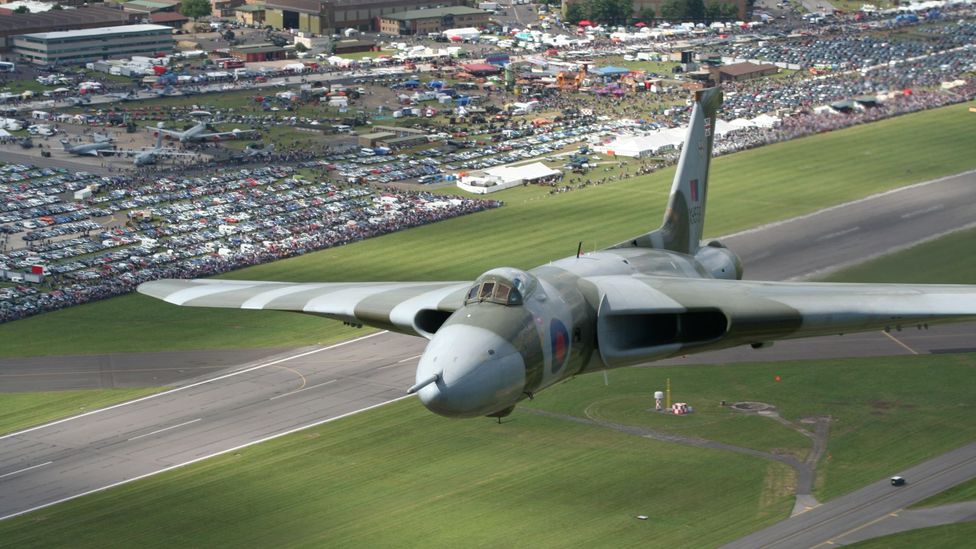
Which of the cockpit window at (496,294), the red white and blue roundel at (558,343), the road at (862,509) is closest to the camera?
the cockpit window at (496,294)

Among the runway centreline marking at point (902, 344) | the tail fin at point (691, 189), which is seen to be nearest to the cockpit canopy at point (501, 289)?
the tail fin at point (691, 189)

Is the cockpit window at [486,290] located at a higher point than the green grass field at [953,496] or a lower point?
higher

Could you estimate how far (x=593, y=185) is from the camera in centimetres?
18450

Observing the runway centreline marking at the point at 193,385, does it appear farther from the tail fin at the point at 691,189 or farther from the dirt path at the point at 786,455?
the tail fin at the point at 691,189

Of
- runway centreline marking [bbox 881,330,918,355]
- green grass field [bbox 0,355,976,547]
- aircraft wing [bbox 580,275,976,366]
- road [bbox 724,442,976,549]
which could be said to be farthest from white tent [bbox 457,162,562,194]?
aircraft wing [bbox 580,275,976,366]

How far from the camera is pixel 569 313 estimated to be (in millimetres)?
62625

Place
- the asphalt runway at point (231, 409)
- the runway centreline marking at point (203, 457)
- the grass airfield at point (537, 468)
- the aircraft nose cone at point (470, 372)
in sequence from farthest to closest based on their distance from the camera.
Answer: the asphalt runway at point (231, 409) < the runway centreline marking at point (203, 457) < the grass airfield at point (537, 468) < the aircraft nose cone at point (470, 372)

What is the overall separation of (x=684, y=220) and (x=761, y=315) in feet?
68.4

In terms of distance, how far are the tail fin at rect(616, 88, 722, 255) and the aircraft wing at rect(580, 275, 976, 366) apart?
46.7ft

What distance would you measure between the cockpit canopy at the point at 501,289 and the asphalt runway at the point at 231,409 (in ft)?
114

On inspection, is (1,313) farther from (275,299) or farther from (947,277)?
(947,277)

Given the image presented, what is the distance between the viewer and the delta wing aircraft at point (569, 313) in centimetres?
5622

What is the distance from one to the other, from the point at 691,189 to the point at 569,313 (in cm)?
2613

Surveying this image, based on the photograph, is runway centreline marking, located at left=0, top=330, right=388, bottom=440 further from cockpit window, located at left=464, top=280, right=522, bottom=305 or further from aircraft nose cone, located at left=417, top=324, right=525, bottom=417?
aircraft nose cone, located at left=417, top=324, right=525, bottom=417
